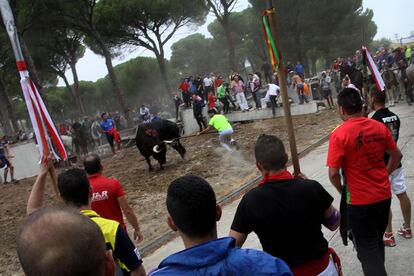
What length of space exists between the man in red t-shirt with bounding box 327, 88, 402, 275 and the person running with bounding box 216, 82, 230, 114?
15980 millimetres

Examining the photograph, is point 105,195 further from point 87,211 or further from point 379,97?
point 379,97

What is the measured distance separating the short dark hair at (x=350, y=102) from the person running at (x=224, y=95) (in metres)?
15.9

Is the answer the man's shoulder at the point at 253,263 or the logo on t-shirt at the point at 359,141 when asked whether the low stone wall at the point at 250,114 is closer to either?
the logo on t-shirt at the point at 359,141

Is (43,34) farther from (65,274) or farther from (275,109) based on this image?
(65,274)

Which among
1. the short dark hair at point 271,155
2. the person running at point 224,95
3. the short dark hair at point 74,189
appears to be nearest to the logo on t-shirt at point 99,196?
the short dark hair at point 74,189

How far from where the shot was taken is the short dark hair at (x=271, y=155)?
7.83 feet

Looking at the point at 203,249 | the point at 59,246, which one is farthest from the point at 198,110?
the point at 59,246

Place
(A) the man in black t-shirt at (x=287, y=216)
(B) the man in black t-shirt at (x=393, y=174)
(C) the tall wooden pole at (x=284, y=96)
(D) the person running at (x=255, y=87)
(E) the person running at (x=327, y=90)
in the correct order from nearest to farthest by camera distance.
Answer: (A) the man in black t-shirt at (x=287, y=216), (C) the tall wooden pole at (x=284, y=96), (B) the man in black t-shirt at (x=393, y=174), (E) the person running at (x=327, y=90), (D) the person running at (x=255, y=87)

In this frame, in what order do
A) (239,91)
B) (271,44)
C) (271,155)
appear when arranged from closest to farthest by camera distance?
(271,155) < (271,44) < (239,91)

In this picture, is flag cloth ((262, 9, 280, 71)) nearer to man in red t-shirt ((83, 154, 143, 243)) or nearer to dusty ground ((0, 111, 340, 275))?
man in red t-shirt ((83, 154, 143, 243))

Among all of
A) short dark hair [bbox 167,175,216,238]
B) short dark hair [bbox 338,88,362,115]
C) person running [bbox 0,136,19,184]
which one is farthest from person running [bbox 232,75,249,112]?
short dark hair [bbox 167,175,216,238]

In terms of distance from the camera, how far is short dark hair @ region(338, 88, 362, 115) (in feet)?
9.96

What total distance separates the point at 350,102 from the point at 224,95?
639 inches

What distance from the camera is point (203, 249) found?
149cm
